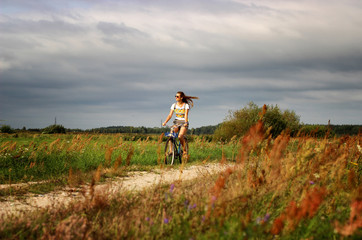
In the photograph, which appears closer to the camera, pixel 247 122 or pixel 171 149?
pixel 171 149

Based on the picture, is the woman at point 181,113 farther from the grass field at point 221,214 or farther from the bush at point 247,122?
the bush at point 247,122

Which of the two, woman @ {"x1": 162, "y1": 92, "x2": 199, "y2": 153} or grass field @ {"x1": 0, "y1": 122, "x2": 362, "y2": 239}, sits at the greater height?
woman @ {"x1": 162, "y1": 92, "x2": 199, "y2": 153}

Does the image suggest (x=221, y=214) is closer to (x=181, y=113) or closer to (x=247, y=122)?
(x=181, y=113)

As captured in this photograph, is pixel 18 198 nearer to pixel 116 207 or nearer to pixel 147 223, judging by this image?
pixel 116 207

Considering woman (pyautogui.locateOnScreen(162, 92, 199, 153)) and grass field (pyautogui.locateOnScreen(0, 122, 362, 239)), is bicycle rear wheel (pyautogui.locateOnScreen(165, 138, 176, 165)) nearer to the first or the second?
woman (pyautogui.locateOnScreen(162, 92, 199, 153))

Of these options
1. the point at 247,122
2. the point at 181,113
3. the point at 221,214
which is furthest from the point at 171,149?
the point at 247,122

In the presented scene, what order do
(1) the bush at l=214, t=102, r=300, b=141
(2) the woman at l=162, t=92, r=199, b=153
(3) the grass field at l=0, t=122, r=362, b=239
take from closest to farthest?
1. (3) the grass field at l=0, t=122, r=362, b=239
2. (2) the woman at l=162, t=92, r=199, b=153
3. (1) the bush at l=214, t=102, r=300, b=141

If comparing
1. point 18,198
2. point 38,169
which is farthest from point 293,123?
point 18,198

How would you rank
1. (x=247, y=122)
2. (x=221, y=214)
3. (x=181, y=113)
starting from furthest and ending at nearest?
(x=247, y=122) < (x=181, y=113) < (x=221, y=214)

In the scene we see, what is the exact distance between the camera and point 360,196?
3.58 meters

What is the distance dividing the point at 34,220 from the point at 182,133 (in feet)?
23.2

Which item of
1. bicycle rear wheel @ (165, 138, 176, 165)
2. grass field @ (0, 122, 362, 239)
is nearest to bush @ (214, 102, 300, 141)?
bicycle rear wheel @ (165, 138, 176, 165)

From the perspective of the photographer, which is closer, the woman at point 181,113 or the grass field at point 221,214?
the grass field at point 221,214

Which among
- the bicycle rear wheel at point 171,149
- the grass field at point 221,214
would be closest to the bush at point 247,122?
the bicycle rear wheel at point 171,149
